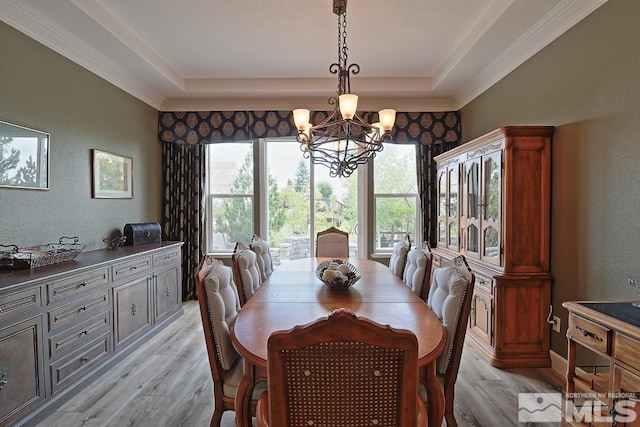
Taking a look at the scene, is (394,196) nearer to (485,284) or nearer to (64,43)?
(485,284)

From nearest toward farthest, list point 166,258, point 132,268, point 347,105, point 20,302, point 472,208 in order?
point 20,302, point 347,105, point 132,268, point 472,208, point 166,258

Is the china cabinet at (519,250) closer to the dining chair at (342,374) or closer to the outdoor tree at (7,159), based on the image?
the dining chair at (342,374)

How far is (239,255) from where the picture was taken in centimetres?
262

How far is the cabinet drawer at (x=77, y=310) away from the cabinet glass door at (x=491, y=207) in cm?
330

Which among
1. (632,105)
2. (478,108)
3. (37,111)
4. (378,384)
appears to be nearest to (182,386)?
(378,384)

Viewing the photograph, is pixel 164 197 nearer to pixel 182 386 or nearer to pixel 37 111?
pixel 37 111

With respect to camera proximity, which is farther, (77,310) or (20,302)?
(77,310)

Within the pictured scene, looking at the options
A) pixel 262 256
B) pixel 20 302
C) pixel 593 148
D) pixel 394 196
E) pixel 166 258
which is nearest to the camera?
pixel 20 302

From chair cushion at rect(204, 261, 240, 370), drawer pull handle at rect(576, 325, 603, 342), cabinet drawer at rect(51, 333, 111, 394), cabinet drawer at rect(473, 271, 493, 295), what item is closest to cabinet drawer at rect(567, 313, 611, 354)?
drawer pull handle at rect(576, 325, 603, 342)

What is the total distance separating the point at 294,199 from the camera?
5.09 meters

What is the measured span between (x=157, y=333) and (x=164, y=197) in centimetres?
192

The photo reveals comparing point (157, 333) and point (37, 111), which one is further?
point (157, 333)

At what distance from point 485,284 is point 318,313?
6.08ft

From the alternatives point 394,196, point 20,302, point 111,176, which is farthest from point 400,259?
point 111,176
